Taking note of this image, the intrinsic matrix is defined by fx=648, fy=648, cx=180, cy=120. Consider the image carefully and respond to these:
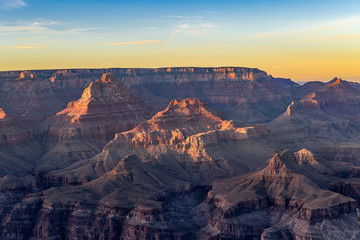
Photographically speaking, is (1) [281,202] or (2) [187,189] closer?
(1) [281,202]

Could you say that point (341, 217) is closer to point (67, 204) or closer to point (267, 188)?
point (267, 188)

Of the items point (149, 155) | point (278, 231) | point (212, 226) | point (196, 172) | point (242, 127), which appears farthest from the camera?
point (242, 127)

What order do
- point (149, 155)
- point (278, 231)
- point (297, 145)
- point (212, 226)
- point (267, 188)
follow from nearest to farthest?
1. point (278, 231)
2. point (212, 226)
3. point (267, 188)
4. point (149, 155)
5. point (297, 145)

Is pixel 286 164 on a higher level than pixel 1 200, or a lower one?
higher

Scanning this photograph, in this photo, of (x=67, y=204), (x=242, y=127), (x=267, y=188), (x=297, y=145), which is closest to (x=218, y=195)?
(x=267, y=188)

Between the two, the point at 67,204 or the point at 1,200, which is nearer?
the point at 67,204

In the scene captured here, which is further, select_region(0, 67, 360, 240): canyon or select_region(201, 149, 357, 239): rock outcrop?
select_region(0, 67, 360, 240): canyon

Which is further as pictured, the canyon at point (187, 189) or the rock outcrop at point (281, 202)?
the canyon at point (187, 189)

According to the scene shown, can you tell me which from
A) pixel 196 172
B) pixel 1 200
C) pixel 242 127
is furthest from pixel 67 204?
pixel 242 127

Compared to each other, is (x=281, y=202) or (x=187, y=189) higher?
(x=281, y=202)
